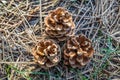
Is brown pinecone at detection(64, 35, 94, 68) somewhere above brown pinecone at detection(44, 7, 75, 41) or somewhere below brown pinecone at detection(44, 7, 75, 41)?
below

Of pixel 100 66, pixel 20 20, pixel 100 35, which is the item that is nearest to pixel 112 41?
pixel 100 35

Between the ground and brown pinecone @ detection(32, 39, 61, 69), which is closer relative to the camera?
brown pinecone @ detection(32, 39, 61, 69)

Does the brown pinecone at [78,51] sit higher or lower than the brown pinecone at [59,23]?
lower

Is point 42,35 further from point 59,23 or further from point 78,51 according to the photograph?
point 78,51

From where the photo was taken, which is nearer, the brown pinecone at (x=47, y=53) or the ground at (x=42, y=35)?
the brown pinecone at (x=47, y=53)

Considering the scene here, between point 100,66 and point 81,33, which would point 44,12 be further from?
point 100,66
